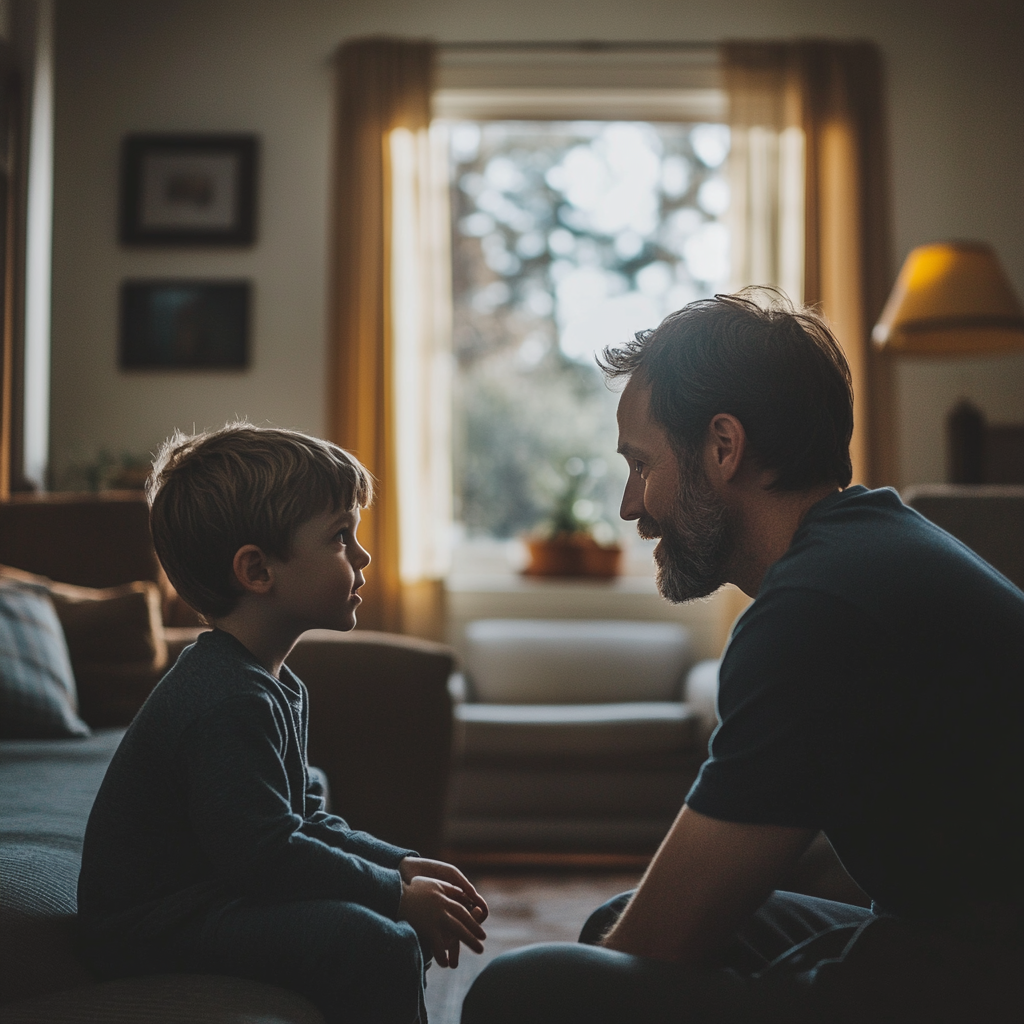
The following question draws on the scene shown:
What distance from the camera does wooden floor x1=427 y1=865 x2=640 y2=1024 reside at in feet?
6.47

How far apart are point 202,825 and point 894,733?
25.2 inches

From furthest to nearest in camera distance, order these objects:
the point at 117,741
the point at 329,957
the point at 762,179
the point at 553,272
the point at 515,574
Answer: the point at 553,272 < the point at 515,574 < the point at 762,179 < the point at 117,741 < the point at 329,957

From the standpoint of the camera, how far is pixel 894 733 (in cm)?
81

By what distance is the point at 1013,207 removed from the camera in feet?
12.9

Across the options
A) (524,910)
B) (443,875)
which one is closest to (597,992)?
(443,875)

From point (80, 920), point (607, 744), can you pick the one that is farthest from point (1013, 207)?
point (80, 920)

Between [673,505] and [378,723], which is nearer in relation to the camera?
[673,505]

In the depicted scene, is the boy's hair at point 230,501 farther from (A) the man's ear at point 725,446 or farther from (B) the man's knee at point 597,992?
(B) the man's knee at point 597,992

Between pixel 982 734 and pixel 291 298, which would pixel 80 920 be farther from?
pixel 291 298

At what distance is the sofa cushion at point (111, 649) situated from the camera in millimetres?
2111

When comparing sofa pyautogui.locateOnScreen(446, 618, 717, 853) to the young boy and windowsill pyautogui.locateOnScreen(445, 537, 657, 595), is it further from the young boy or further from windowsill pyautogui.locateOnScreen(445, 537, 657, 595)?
the young boy

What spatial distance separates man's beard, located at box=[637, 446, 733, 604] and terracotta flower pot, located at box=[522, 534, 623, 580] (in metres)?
2.71

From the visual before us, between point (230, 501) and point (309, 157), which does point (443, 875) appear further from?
point (309, 157)

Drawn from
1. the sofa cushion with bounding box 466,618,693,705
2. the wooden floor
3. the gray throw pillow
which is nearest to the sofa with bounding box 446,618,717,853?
the wooden floor
